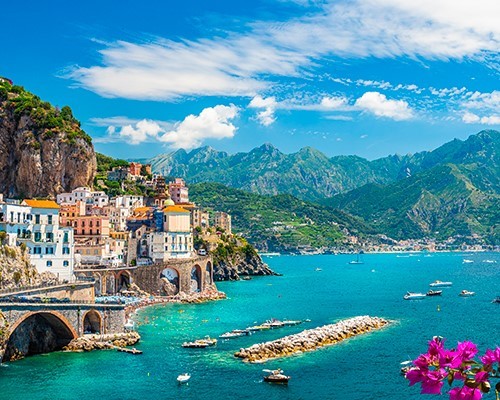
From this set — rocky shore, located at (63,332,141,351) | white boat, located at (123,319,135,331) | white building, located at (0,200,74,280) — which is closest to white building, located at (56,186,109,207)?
white building, located at (0,200,74,280)

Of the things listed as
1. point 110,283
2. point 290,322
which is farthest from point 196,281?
point 290,322

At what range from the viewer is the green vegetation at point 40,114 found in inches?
4892

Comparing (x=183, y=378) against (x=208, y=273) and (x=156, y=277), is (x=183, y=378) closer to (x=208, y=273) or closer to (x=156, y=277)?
(x=156, y=277)

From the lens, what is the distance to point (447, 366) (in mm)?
5180

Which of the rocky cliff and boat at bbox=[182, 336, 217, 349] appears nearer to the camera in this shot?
boat at bbox=[182, 336, 217, 349]

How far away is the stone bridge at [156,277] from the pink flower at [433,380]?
89.3 meters

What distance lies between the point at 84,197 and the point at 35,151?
533 inches

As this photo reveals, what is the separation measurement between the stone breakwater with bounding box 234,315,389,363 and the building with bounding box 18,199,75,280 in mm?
31603

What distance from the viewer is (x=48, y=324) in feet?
199

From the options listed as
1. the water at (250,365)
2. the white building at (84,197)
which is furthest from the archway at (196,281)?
the white building at (84,197)

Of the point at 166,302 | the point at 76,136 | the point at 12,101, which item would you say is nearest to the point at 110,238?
the point at 166,302

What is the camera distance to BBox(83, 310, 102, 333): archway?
6353 centimetres

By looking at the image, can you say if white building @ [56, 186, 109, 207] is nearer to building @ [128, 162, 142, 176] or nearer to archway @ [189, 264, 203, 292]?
archway @ [189, 264, 203, 292]

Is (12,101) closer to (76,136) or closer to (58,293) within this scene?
(76,136)
